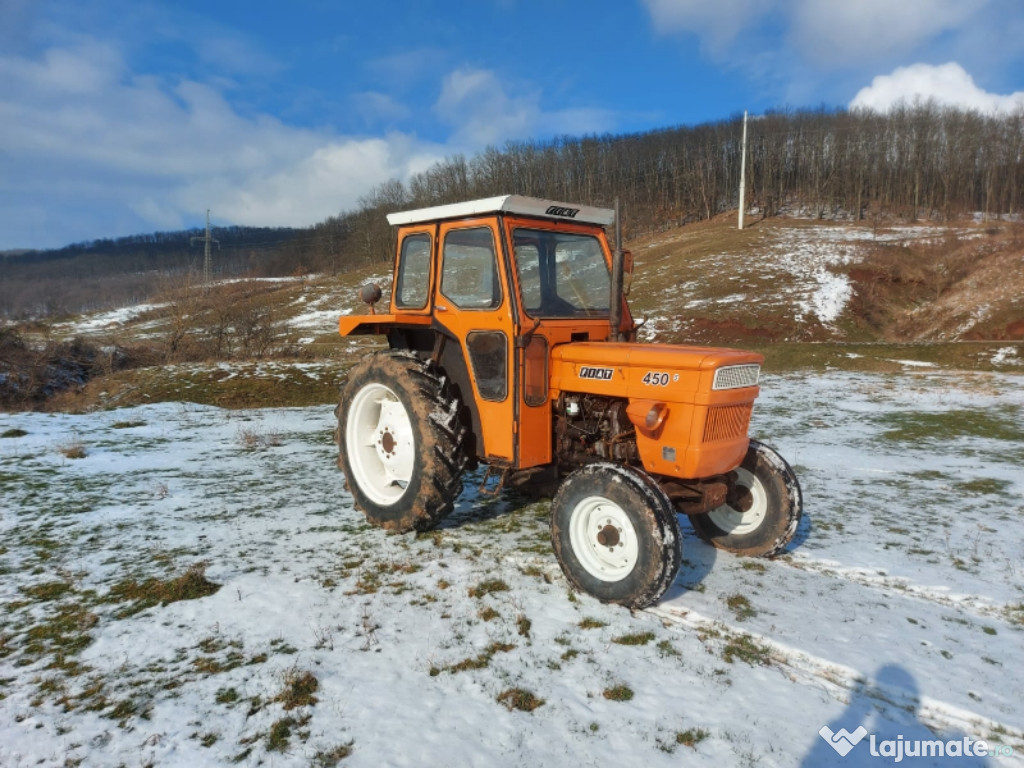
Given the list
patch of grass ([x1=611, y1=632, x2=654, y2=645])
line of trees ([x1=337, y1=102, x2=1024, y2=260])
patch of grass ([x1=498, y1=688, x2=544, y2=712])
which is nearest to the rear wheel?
patch of grass ([x1=611, y1=632, x2=654, y2=645])

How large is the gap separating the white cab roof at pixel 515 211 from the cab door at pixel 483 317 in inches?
3.9

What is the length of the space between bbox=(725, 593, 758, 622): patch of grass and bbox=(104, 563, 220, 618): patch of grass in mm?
3411

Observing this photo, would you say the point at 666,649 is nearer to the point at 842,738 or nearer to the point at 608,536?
the point at 608,536

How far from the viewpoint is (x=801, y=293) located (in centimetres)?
2634

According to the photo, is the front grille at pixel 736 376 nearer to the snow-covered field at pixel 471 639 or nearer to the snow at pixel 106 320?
the snow-covered field at pixel 471 639

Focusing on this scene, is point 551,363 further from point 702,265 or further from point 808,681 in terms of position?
point 702,265

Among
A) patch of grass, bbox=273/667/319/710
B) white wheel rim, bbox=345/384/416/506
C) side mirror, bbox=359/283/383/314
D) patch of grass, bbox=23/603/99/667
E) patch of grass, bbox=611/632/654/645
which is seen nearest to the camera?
patch of grass, bbox=273/667/319/710

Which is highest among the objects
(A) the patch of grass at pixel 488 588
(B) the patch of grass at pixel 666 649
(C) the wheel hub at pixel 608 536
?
(C) the wheel hub at pixel 608 536

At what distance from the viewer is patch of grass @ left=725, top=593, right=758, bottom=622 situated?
376 centimetres

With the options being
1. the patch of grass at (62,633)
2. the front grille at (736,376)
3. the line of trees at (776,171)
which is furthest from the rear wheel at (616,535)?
the line of trees at (776,171)

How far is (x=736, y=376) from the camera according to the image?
3951 mm

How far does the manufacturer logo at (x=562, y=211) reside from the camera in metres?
4.74

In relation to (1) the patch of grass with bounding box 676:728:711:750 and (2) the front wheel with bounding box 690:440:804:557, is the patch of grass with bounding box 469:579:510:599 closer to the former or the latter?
(1) the patch of grass with bounding box 676:728:711:750

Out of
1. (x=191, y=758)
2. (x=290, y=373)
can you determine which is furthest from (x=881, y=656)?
(x=290, y=373)
